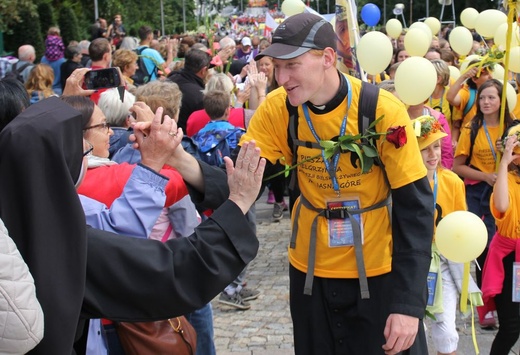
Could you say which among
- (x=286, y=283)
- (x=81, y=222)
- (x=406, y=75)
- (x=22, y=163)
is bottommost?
(x=286, y=283)

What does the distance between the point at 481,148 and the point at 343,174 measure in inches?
133

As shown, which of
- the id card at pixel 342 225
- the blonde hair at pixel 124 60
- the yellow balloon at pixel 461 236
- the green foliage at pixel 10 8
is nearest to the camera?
the id card at pixel 342 225

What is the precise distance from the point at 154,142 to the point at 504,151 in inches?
115

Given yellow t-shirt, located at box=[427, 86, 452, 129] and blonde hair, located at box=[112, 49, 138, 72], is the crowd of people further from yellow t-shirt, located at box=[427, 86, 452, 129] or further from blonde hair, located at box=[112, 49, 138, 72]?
blonde hair, located at box=[112, 49, 138, 72]

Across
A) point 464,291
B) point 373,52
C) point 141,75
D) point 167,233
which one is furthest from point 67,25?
point 464,291

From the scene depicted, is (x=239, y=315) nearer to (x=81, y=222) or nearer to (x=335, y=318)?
(x=335, y=318)

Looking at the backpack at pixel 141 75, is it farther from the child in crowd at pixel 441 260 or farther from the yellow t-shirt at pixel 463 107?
the child in crowd at pixel 441 260

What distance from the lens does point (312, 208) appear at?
3.35m

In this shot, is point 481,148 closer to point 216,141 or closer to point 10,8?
point 216,141

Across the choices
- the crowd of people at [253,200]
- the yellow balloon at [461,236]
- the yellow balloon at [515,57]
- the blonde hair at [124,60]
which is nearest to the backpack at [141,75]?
the blonde hair at [124,60]

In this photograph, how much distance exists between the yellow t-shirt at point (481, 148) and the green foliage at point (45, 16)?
16.4m

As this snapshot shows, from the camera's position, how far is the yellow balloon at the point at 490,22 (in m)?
6.71

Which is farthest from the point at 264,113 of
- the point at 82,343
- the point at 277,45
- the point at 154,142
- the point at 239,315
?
the point at 239,315

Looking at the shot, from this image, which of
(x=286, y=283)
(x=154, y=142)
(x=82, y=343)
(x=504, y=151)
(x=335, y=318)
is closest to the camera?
(x=82, y=343)
